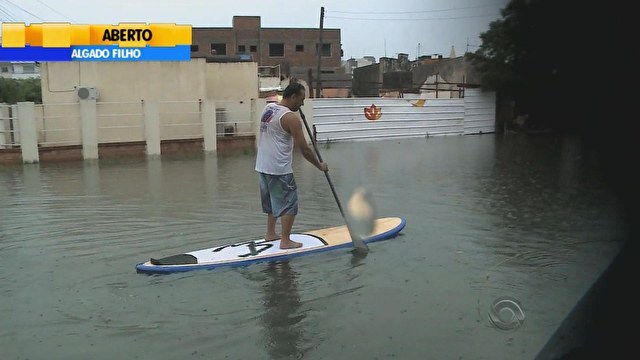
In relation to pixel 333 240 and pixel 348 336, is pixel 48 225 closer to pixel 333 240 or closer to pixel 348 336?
pixel 333 240

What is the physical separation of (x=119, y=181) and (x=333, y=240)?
232 inches

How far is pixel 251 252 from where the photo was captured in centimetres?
481

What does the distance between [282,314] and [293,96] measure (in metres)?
2.01

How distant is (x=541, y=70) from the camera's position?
1.11 m

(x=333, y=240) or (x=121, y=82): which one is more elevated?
(x=121, y=82)

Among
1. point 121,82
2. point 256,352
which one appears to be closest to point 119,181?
point 121,82

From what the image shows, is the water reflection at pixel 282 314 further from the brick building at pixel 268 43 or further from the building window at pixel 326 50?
the building window at pixel 326 50

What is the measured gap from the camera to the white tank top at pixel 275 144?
4.92 metres

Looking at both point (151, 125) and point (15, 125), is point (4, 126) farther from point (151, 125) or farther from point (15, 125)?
point (151, 125)

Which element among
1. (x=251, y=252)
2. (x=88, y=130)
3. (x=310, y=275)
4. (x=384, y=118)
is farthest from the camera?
(x=384, y=118)

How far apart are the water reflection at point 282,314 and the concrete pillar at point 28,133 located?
1020cm

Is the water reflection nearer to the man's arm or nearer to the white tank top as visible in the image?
the white tank top

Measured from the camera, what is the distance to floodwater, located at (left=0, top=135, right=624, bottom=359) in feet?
10.3

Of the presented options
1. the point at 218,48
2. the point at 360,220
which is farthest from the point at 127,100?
the point at 218,48
